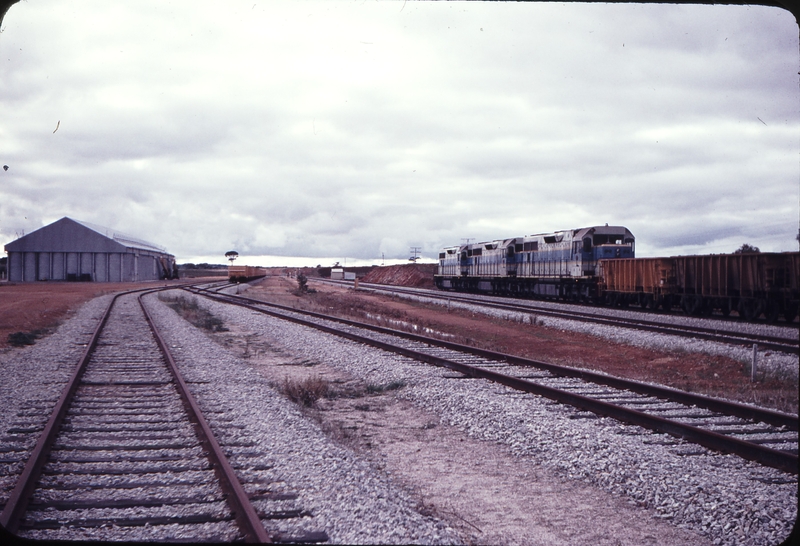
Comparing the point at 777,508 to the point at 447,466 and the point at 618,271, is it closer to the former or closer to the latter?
the point at 447,466

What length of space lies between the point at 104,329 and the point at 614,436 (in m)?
17.2

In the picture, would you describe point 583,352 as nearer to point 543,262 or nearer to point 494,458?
point 494,458

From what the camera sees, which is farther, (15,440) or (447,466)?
(15,440)

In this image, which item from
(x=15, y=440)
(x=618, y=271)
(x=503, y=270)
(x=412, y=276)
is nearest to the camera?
(x=15, y=440)

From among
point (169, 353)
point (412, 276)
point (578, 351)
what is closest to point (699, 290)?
point (578, 351)

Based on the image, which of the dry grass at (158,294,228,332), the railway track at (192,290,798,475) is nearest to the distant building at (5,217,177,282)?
the dry grass at (158,294,228,332)

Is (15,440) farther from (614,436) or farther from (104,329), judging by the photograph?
(104,329)

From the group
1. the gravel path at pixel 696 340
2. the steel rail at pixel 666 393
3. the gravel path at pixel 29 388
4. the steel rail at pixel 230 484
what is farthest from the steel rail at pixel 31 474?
the gravel path at pixel 696 340

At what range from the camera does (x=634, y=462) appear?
20.4ft

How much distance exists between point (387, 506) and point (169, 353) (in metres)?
10.2

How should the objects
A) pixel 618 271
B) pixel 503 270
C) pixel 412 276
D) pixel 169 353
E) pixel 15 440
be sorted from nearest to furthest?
pixel 15 440 < pixel 169 353 < pixel 618 271 < pixel 503 270 < pixel 412 276

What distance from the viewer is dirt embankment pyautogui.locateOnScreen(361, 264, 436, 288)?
85438 millimetres

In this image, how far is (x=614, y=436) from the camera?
719 cm

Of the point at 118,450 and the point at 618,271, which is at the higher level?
the point at 618,271
